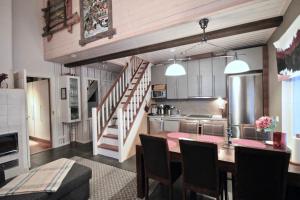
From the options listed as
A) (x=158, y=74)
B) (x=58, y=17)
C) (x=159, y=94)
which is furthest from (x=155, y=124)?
(x=58, y=17)

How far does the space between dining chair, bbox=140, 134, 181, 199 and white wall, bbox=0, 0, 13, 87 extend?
3.58 meters

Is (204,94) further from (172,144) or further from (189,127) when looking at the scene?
(172,144)

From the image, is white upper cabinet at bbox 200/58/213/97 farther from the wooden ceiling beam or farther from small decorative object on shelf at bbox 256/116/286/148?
small decorative object on shelf at bbox 256/116/286/148

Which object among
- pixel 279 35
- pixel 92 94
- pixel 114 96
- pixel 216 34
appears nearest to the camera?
pixel 279 35

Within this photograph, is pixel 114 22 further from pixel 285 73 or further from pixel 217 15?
pixel 285 73

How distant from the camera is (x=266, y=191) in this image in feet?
5.44

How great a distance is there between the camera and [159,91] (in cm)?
554

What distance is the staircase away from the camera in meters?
4.14

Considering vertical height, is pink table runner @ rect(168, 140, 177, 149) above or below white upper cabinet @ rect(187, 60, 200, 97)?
below

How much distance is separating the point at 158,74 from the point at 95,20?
101 inches

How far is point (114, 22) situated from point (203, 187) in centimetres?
311

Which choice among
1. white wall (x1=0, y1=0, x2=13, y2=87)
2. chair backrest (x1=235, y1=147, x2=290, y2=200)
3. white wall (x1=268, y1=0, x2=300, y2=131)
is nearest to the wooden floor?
chair backrest (x1=235, y1=147, x2=290, y2=200)

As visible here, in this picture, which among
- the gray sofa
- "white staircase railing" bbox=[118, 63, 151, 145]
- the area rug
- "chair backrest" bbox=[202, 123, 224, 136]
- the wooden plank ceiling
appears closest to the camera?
the gray sofa

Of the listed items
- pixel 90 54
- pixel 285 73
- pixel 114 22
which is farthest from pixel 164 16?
pixel 90 54
